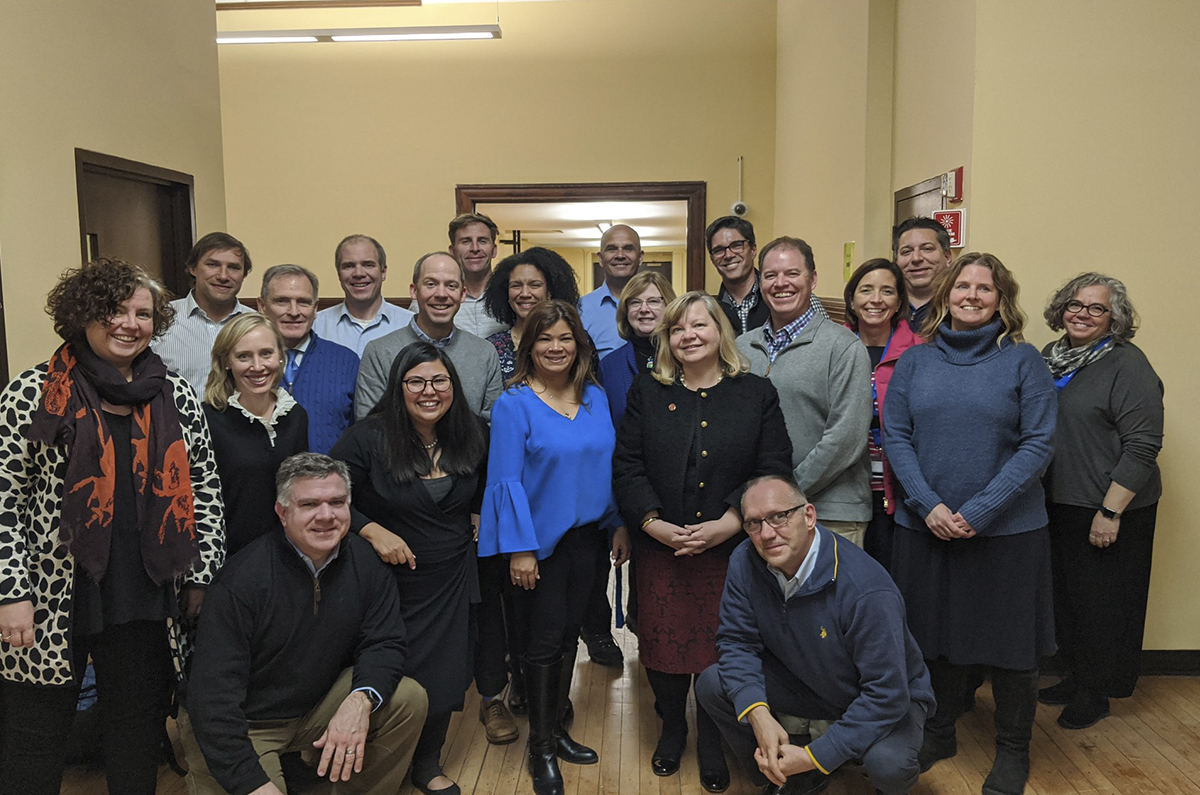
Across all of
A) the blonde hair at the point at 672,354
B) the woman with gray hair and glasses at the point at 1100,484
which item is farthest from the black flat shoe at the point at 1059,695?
the blonde hair at the point at 672,354

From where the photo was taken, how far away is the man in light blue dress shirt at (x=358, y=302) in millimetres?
3525

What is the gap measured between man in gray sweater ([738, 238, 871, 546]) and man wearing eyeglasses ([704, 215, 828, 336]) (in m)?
0.58

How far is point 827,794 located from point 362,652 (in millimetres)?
1459

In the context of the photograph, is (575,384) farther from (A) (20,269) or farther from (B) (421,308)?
(A) (20,269)

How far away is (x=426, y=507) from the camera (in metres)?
2.62

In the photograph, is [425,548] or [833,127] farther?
[833,127]

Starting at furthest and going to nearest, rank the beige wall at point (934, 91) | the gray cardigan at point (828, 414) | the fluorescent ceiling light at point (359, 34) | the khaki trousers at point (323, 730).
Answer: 1. the fluorescent ceiling light at point (359, 34)
2. the beige wall at point (934, 91)
3. the gray cardigan at point (828, 414)
4. the khaki trousers at point (323, 730)

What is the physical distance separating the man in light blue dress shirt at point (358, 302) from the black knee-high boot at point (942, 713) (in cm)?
233

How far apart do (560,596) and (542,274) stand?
119 centimetres

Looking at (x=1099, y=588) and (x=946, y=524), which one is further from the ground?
(x=946, y=524)

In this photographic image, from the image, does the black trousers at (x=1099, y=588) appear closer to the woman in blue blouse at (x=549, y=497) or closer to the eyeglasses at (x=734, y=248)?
the eyeglasses at (x=734, y=248)

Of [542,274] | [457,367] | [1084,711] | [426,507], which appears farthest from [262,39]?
[1084,711]

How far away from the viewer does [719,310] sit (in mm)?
2699

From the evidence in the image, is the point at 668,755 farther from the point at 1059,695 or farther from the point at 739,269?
the point at 739,269
